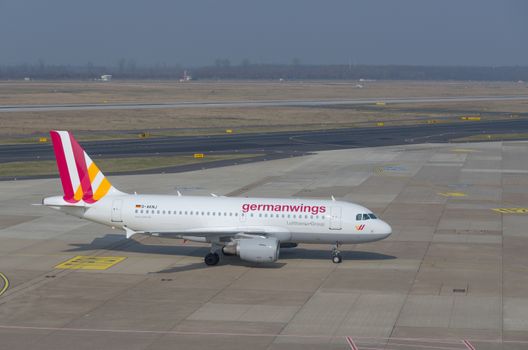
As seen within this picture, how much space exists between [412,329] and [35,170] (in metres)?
59.4

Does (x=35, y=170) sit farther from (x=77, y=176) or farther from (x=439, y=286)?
(x=439, y=286)

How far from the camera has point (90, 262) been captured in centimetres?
4938

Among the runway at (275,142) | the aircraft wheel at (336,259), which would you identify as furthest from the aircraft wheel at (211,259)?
the runway at (275,142)

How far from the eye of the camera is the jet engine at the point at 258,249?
46844 millimetres

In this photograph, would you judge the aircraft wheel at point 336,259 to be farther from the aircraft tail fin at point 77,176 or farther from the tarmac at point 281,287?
the aircraft tail fin at point 77,176

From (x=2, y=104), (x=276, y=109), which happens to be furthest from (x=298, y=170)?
(x=2, y=104)

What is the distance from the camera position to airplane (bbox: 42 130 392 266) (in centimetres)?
4891

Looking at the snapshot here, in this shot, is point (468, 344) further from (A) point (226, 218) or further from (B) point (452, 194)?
(B) point (452, 194)

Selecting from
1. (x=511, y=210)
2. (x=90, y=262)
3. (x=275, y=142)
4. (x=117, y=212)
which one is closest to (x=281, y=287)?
(x=117, y=212)

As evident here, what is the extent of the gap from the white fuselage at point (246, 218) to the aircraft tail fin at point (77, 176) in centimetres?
84

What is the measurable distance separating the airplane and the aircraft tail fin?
0.06 m

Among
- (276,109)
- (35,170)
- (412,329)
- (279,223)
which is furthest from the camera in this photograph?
(276,109)

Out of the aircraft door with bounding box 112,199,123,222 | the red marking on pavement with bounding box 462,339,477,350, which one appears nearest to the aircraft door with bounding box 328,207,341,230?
the aircraft door with bounding box 112,199,123,222

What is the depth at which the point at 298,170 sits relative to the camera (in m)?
92.2
